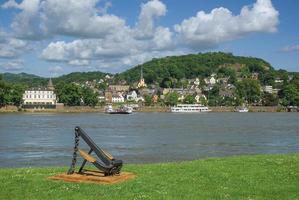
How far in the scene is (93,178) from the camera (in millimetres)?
17766

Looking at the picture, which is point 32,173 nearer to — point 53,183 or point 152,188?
point 53,183

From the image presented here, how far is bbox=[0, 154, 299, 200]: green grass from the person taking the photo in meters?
15.5

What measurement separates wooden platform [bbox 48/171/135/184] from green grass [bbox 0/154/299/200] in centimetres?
38

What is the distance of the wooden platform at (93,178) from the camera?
1755 cm

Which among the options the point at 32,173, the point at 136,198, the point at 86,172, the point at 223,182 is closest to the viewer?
the point at 136,198

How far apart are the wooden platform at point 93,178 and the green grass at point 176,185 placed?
1.25 feet

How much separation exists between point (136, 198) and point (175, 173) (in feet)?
17.0

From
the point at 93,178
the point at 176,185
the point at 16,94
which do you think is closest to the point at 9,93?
the point at 16,94

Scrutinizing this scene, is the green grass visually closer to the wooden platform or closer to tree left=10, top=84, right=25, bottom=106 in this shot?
the wooden platform

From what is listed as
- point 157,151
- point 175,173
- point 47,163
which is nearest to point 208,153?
point 157,151

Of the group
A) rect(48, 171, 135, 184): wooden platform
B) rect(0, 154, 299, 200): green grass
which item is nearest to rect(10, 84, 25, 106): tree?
rect(0, 154, 299, 200): green grass

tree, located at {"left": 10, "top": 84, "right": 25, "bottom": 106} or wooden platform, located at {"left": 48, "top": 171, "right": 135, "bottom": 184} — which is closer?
wooden platform, located at {"left": 48, "top": 171, "right": 135, "bottom": 184}

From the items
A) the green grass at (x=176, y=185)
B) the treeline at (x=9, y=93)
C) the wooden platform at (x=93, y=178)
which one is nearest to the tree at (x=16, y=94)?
the treeline at (x=9, y=93)

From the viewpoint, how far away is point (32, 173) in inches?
812
